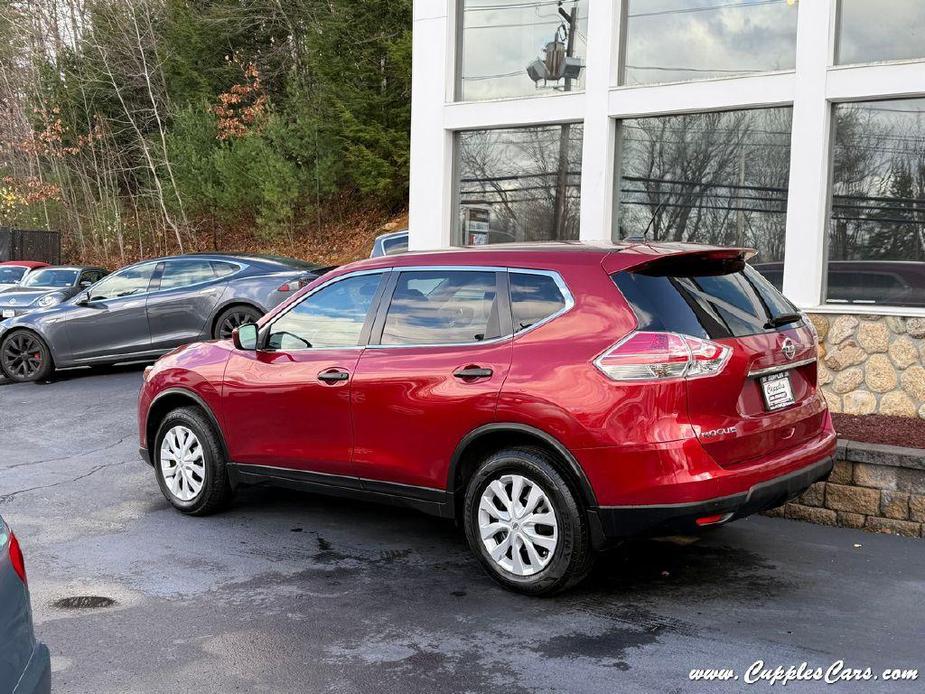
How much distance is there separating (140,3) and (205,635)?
33653 millimetres

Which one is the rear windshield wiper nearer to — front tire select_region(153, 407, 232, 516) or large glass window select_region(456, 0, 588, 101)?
front tire select_region(153, 407, 232, 516)

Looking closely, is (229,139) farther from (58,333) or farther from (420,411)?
(420,411)

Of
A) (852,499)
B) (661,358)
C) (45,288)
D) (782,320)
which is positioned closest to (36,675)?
(661,358)

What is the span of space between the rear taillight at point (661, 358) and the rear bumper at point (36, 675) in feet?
9.12

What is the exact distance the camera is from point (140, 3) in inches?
1334

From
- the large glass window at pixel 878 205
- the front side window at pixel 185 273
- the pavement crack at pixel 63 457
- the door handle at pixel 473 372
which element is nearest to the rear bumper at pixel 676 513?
the door handle at pixel 473 372

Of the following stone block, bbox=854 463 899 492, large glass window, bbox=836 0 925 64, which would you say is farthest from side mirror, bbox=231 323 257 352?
large glass window, bbox=836 0 925 64

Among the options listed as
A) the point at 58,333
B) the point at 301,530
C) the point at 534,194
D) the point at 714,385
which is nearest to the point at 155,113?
the point at 58,333

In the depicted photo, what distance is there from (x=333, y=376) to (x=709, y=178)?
5.73m

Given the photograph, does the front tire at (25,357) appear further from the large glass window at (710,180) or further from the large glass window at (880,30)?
the large glass window at (880,30)

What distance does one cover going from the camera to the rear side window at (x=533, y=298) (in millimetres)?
5059

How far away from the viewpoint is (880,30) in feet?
29.5

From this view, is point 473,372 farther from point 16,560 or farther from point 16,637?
point 16,637

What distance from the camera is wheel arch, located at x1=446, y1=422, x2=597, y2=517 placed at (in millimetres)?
4816
